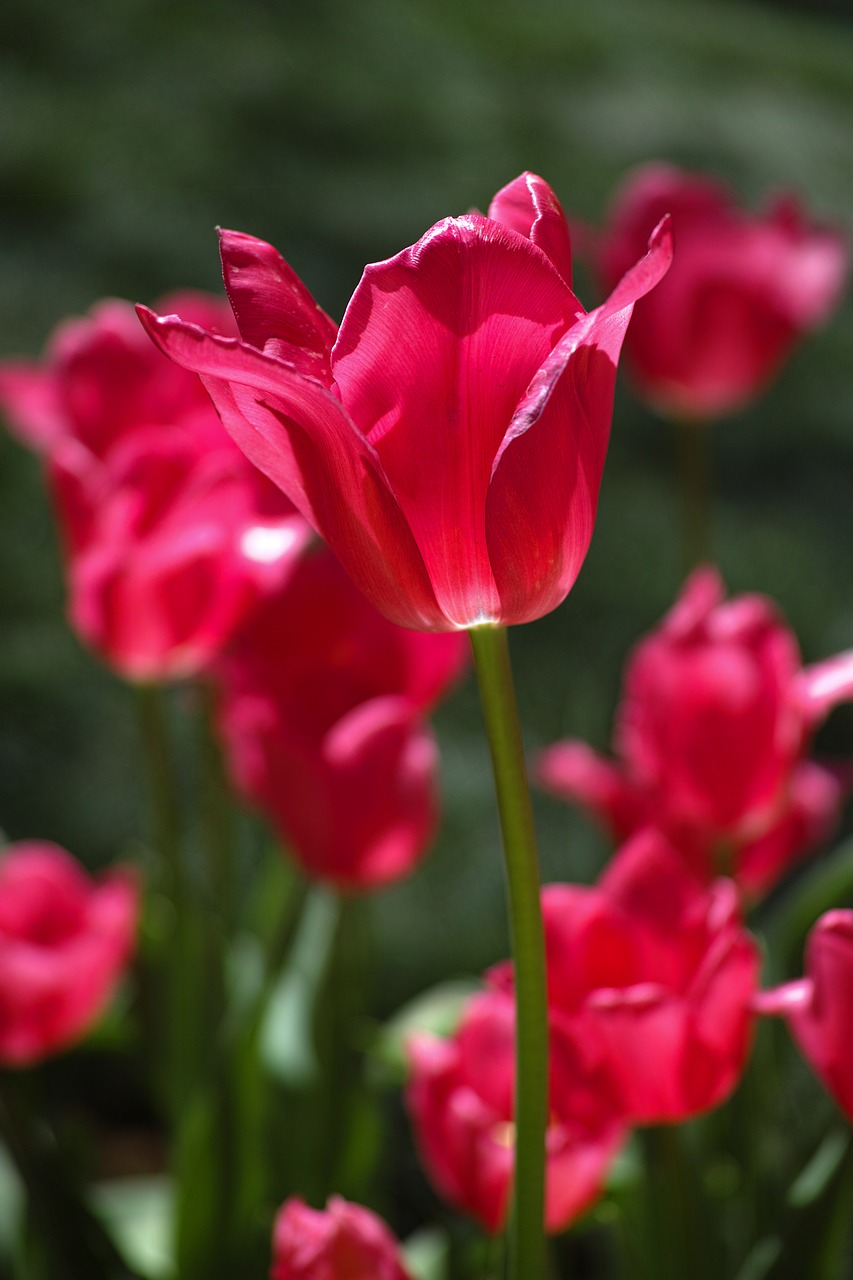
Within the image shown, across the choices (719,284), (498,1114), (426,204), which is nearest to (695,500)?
(719,284)

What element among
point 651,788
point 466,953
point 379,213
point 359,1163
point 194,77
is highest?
point 194,77

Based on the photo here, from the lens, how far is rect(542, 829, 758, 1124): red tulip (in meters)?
0.23

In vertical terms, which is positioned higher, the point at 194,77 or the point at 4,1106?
the point at 194,77

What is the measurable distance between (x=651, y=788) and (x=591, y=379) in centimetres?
18

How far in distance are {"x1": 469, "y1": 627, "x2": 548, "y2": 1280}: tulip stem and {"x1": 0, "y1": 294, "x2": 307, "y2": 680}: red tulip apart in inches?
5.8

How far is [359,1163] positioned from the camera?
15.9 inches

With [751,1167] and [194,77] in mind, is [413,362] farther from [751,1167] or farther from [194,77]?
[194,77]

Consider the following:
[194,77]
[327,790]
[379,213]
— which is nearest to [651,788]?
[327,790]

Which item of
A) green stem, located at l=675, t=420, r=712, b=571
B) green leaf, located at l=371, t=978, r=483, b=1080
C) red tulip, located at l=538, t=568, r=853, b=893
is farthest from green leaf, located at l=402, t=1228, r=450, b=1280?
green stem, located at l=675, t=420, r=712, b=571

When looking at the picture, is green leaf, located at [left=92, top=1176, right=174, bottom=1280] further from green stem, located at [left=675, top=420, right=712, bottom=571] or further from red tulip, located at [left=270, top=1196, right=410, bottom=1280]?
green stem, located at [left=675, top=420, right=712, bottom=571]

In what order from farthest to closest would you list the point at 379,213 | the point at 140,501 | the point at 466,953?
the point at 379,213 → the point at 466,953 → the point at 140,501

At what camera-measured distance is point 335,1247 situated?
0.21 metres

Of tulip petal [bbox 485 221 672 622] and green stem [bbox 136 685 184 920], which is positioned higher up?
tulip petal [bbox 485 221 672 622]

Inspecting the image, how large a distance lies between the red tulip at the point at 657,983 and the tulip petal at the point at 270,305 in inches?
4.2
